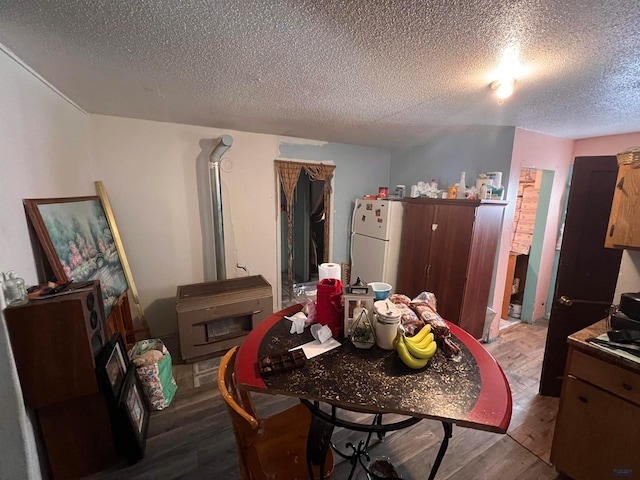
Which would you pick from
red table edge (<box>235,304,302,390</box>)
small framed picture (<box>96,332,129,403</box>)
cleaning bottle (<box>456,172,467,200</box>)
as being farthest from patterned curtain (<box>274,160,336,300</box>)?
small framed picture (<box>96,332,129,403</box>)

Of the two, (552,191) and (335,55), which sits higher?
(335,55)

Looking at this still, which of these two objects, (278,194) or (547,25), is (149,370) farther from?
(547,25)

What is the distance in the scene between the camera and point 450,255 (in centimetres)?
259

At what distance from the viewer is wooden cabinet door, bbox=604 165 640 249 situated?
1.34m

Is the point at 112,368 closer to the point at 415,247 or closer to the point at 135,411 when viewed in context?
the point at 135,411

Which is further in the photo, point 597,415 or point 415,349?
point 597,415

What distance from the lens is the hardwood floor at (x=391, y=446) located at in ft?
4.94

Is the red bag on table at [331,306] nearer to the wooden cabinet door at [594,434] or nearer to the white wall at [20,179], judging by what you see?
the wooden cabinet door at [594,434]

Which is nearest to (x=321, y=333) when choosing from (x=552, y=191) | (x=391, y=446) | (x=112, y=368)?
(x=391, y=446)

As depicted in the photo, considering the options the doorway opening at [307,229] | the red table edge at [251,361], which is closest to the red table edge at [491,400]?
the red table edge at [251,361]

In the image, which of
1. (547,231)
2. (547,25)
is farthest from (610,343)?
Result: (547,231)

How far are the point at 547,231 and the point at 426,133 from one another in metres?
1.90

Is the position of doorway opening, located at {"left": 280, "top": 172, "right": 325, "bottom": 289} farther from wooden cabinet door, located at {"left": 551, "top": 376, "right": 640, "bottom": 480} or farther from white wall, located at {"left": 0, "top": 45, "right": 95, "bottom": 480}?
wooden cabinet door, located at {"left": 551, "top": 376, "right": 640, "bottom": 480}

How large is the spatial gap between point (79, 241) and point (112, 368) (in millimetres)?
978
